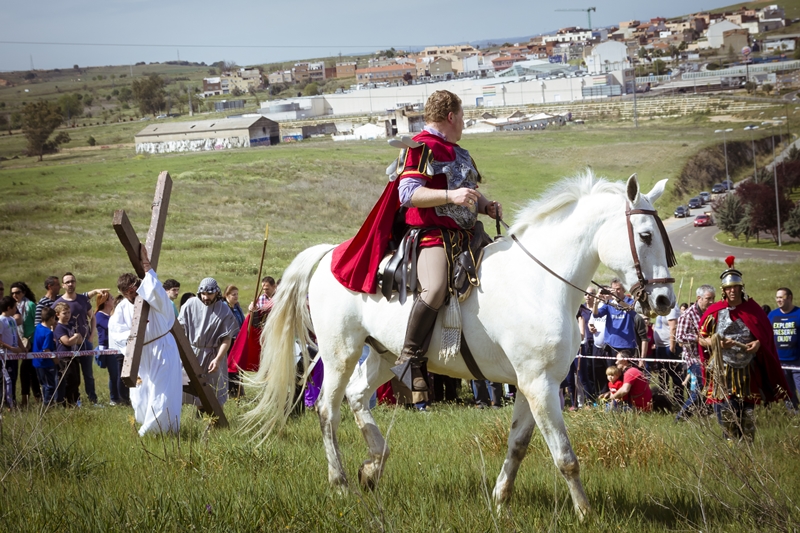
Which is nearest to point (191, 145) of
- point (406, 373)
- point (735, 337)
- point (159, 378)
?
point (159, 378)

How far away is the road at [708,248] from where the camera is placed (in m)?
22.8

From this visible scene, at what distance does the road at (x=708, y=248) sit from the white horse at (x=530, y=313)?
56.5ft

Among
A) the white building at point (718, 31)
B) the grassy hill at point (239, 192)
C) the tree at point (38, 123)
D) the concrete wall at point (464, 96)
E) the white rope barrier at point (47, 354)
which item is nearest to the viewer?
the white rope barrier at point (47, 354)

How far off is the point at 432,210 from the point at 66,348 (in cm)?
819

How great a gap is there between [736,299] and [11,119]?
21.4m

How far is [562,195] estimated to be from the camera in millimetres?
5648

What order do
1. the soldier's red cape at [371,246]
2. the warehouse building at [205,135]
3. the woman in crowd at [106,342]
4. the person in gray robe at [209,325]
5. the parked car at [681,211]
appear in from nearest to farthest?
the soldier's red cape at [371,246] < the person in gray robe at [209,325] < the woman in crowd at [106,342] < the parked car at [681,211] < the warehouse building at [205,135]

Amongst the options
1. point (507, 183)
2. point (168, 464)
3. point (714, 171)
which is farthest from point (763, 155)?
point (168, 464)

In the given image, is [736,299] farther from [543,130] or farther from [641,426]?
[543,130]

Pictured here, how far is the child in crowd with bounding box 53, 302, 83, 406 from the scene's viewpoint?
11.4 m

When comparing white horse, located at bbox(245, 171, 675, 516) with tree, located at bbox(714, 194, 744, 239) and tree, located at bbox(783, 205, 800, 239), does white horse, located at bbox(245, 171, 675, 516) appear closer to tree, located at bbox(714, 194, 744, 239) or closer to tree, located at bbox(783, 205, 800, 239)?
tree, located at bbox(783, 205, 800, 239)

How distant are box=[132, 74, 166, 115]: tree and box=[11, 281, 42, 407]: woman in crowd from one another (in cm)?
2139

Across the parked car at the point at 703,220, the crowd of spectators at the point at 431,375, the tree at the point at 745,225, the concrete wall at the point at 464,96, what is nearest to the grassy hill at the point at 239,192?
the parked car at the point at 703,220

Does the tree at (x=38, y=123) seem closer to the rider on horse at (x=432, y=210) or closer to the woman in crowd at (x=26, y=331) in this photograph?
the woman in crowd at (x=26, y=331)
